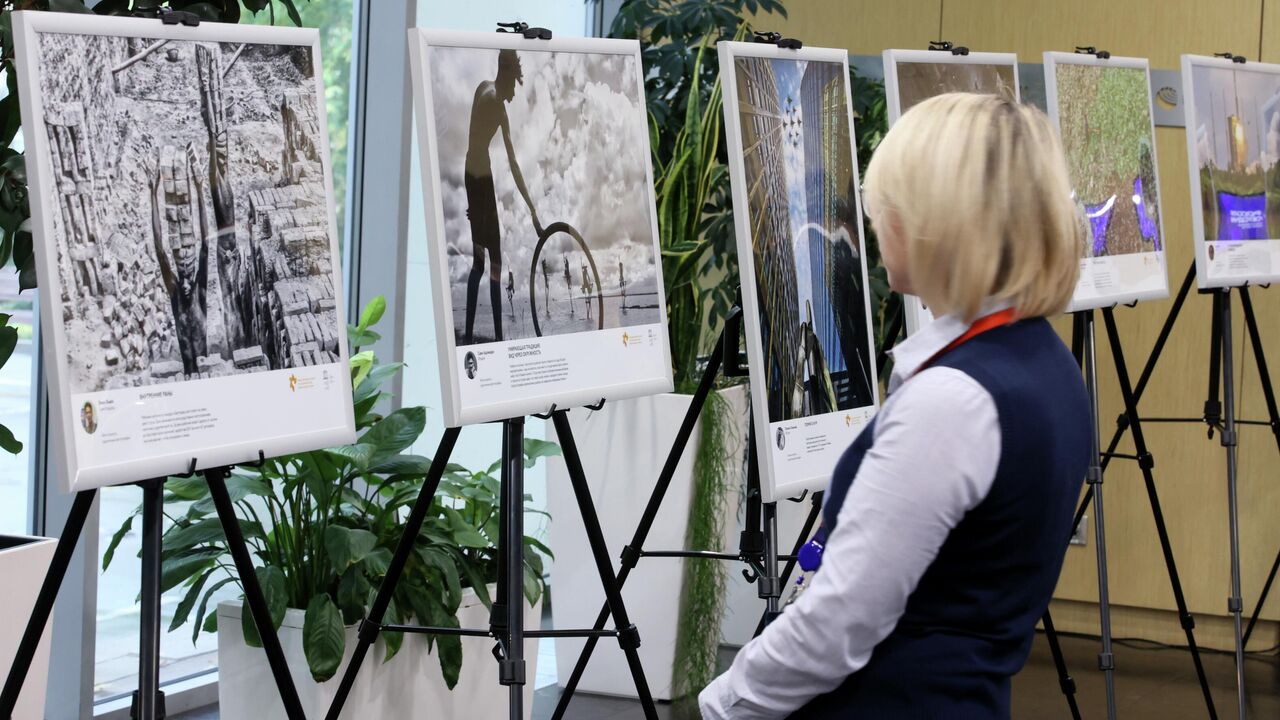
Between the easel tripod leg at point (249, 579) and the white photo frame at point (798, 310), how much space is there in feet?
3.43

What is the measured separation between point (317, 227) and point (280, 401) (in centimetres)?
32

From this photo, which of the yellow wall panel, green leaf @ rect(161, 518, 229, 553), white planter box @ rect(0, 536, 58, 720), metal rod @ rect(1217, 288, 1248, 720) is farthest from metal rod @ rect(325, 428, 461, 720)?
the yellow wall panel

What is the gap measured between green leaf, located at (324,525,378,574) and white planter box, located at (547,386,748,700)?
43.8 inches

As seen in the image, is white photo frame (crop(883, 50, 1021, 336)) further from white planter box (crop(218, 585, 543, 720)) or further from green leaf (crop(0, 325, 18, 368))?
green leaf (crop(0, 325, 18, 368))

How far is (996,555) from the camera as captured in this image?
1.30 meters

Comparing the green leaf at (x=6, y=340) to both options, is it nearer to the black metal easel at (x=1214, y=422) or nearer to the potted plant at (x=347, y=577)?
the potted plant at (x=347, y=577)

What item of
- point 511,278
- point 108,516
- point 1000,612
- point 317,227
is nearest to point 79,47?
point 317,227

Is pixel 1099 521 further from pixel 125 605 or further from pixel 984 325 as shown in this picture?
pixel 125 605

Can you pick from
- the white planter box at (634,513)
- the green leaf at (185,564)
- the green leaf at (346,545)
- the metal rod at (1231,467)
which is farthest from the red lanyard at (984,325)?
the metal rod at (1231,467)

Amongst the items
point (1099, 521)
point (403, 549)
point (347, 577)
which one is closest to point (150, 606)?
point (403, 549)

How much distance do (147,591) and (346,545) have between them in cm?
76

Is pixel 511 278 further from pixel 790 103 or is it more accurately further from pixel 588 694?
pixel 588 694

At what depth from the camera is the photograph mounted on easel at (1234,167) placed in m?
3.73

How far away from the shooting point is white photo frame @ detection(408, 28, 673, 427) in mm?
2303
